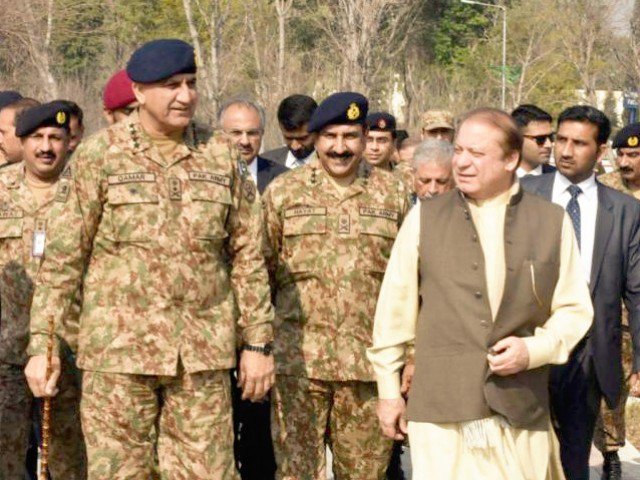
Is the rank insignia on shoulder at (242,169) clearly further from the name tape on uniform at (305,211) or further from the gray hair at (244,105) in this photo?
the gray hair at (244,105)

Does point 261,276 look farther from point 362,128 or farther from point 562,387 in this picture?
point 562,387

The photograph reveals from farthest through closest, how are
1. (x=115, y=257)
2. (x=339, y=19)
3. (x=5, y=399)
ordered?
(x=339, y=19)
(x=5, y=399)
(x=115, y=257)

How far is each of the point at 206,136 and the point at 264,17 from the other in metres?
40.5

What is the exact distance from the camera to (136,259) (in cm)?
590

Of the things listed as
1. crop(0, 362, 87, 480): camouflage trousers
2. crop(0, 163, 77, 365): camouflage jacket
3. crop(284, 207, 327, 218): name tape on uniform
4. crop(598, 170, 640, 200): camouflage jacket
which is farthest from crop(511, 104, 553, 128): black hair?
crop(0, 362, 87, 480): camouflage trousers

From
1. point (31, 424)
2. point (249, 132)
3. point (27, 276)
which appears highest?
point (249, 132)

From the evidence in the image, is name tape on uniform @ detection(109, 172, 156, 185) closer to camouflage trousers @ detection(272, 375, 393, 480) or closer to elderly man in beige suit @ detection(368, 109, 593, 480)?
elderly man in beige suit @ detection(368, 109, 593, 480)

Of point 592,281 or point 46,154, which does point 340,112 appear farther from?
point 46,154

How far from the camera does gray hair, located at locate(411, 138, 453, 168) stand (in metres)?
7.52

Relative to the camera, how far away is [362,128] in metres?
7.02

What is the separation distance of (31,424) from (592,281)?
10.3 ft

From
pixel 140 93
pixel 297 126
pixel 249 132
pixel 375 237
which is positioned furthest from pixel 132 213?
pixel 297 126

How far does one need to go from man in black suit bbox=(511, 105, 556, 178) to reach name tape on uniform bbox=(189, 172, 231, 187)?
437 cm

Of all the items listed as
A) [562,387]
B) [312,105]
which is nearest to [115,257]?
→ [562,387]
